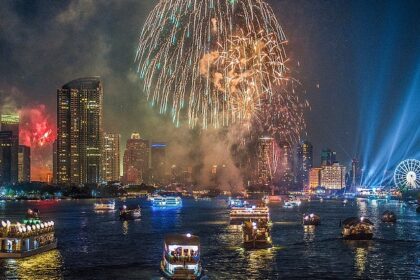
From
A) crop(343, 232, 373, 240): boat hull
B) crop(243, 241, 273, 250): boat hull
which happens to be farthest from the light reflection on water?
crop(343, 232, 373, 240): boat hull

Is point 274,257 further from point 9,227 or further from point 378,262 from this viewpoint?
point 9,227

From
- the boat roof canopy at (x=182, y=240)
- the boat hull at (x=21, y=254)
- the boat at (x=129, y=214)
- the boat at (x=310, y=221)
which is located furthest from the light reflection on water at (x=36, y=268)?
the boat at (x=129, y=214)

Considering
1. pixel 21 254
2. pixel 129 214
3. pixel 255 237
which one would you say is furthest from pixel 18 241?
pixel 129 214

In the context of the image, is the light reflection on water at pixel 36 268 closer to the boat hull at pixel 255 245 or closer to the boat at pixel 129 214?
the boat hull at pixel 255 245

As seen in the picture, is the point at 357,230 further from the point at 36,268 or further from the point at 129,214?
the point at 129,214

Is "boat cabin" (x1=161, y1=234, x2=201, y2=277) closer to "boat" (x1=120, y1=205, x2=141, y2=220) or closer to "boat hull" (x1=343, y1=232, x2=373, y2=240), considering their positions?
"boat hull" (x1=343, y1=232, x2=373, y2=240)

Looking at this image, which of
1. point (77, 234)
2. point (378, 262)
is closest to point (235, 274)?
point (378, 262)
